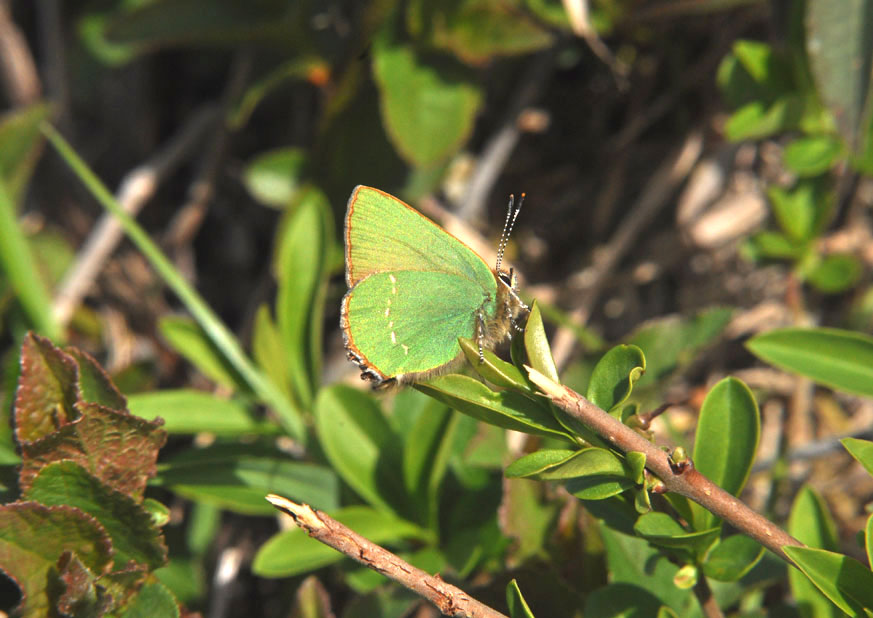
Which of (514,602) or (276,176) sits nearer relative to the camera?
(514,602)

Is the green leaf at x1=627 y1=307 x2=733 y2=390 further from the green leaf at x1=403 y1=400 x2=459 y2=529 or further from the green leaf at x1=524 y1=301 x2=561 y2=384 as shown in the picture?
the green leaf at x1=524 y1=301 x2=561 y2=384

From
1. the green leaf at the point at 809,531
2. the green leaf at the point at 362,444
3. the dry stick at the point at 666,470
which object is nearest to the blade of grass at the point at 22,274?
the green leaf at the point at 362,444

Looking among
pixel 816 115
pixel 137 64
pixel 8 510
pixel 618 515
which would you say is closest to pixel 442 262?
pixel 618 515

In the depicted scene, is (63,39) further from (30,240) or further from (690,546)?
(690,546)

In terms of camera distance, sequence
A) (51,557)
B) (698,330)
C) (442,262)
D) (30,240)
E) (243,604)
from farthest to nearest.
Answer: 1. (30,240)
2. (243,604)
3. (698,330)
4. (442,262)
5. (51,557)

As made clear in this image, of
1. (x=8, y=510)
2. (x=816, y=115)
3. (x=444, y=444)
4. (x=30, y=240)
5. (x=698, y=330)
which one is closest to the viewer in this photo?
(x=8, y=510)

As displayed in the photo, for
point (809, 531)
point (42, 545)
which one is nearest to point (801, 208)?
point (809, 531)

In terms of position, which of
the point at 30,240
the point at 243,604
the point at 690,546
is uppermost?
the point at 690,546

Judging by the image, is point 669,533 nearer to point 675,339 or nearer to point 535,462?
point 535,462
